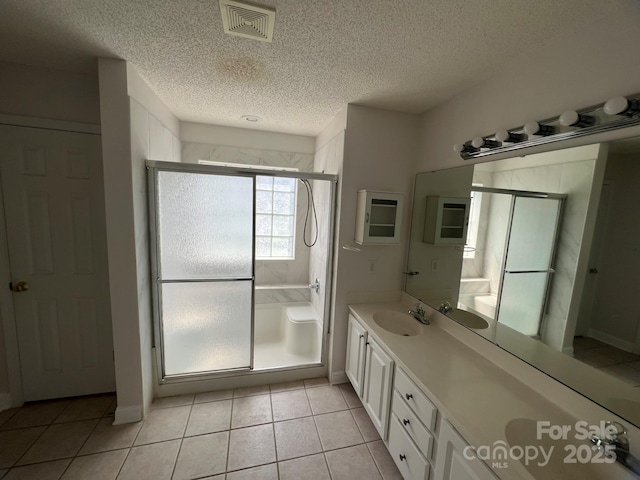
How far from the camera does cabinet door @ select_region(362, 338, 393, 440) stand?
5.38ft

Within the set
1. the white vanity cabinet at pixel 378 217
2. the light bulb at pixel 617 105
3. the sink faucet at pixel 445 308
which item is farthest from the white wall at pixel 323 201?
the light bulb at pixel 617 105

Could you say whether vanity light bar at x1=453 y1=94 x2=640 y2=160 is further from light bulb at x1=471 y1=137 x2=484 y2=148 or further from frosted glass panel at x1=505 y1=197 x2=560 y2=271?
frosted glass panel at x1=505 y1=197 x2=560 y2=271

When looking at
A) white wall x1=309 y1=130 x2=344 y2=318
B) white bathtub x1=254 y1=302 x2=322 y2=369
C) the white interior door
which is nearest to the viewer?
the white interior door

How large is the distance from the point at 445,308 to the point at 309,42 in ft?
6.43

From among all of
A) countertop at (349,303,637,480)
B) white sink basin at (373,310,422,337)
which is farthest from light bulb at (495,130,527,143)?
white sink basin at (373,310,422,337)

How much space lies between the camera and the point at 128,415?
1.86m

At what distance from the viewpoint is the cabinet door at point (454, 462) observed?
96cm

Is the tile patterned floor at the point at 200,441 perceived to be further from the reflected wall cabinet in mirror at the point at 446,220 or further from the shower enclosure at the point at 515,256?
the reflected wall cabinet in mirror at the point at 446,220

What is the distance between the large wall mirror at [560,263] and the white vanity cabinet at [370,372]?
25.1 inches

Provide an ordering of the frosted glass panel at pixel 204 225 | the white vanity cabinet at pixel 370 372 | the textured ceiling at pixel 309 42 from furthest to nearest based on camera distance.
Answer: the frosted glass panel at pixel 204 225
the white vanity cabinet at pixel 370 372
the textured ceiling at pixel 309 42

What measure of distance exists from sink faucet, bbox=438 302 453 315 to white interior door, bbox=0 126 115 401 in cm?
265

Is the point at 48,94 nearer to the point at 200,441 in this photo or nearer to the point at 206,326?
the point at 206,326

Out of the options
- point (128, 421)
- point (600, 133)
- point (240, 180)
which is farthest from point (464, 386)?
point (128, 421)

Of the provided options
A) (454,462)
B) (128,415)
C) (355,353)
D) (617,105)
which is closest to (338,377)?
(355,353)
